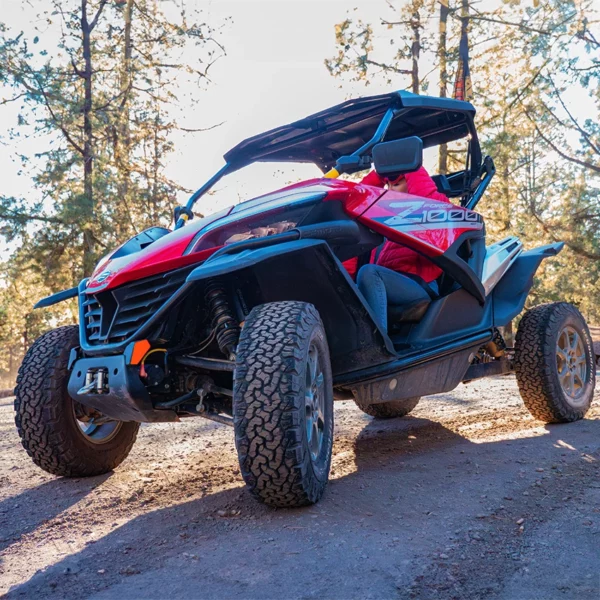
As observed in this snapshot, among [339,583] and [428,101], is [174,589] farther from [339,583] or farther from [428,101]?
[428,101]

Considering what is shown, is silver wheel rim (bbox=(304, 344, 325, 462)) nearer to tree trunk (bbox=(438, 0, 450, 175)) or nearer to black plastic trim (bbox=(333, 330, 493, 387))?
black plastic trim (bbox=(333, 330, 493, 387))

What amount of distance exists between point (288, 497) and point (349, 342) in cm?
107

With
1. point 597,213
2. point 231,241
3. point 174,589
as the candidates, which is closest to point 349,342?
point 231,241

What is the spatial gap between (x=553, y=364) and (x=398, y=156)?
2355 mm

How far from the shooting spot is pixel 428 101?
4.72 meters

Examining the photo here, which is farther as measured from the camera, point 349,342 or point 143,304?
point 349,342

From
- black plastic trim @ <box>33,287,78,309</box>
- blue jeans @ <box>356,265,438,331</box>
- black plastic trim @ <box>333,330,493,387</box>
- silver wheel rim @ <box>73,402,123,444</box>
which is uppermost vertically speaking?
black plastic trim @ <box>33,287,78,309</box>

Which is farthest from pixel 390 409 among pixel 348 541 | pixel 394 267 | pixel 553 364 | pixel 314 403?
pixel 348 541

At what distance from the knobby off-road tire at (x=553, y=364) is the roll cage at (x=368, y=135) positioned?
107 centimetres

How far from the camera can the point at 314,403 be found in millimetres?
3217

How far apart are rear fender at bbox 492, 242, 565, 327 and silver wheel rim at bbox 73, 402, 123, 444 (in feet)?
8.83

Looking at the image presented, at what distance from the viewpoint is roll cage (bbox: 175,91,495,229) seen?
180 inches

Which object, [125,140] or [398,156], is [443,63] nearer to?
[125,140]

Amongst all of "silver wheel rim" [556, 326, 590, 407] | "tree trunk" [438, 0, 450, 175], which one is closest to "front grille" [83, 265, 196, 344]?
"silver wheel rim" [556, 326, 590, 407]
